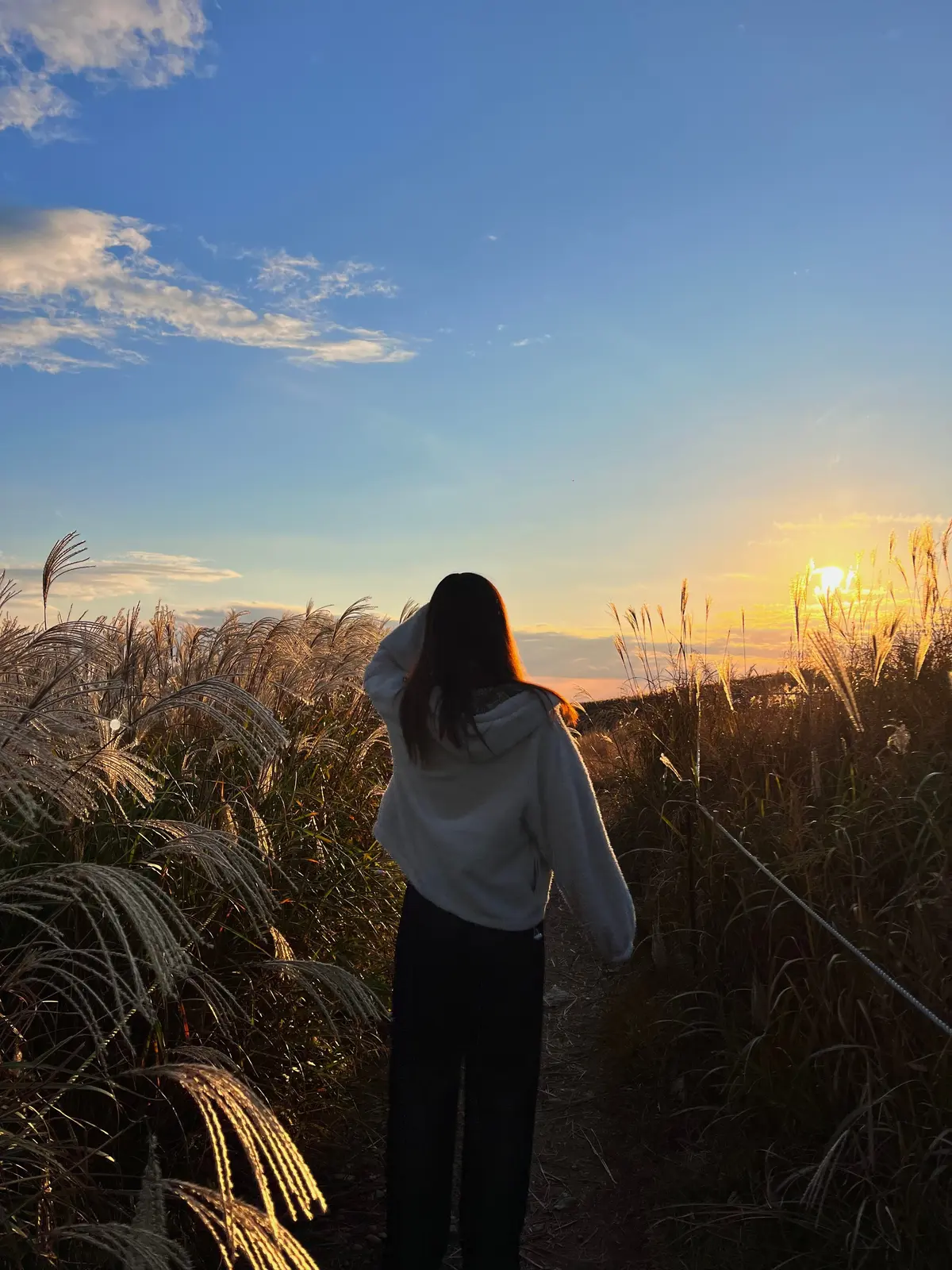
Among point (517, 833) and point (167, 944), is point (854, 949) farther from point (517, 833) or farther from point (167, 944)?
point (167, 944)

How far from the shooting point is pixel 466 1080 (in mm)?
2600

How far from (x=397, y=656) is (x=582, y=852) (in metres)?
0.80

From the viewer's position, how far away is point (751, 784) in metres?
4.51

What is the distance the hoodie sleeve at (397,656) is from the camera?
2727 millimetres

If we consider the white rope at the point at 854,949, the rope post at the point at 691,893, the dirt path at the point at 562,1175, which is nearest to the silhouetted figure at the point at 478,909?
the dirt path at the point at 562,1175

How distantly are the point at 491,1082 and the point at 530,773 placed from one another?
84 centimetres

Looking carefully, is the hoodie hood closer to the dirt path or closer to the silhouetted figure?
the silhouetted figure

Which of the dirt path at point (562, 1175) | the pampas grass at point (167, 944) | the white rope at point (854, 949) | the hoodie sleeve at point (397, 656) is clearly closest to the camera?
the pampas grass at point (167, 944)

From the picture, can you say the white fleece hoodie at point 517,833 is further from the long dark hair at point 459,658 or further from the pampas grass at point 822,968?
the pampas grass at point 822,968

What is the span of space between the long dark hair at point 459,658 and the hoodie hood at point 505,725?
3 cm

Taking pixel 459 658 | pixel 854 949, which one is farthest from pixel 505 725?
pixel 854 949

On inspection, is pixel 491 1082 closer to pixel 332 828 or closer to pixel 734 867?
pixel 734 867

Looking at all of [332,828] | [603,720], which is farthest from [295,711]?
[603,720]

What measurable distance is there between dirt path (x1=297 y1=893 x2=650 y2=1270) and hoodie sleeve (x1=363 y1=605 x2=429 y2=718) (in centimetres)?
169
